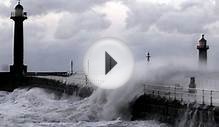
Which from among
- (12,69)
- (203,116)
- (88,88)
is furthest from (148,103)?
(12,69)

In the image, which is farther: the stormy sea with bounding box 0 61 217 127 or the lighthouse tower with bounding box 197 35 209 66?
the lighthouse tower with bounding box 197 35 209 66

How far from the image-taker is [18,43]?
133ft

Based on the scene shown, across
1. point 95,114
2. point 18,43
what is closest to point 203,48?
point 18,43

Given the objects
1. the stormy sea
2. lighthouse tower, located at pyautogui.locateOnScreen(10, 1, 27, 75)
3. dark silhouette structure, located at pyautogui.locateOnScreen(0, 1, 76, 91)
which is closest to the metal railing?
the stormy sea

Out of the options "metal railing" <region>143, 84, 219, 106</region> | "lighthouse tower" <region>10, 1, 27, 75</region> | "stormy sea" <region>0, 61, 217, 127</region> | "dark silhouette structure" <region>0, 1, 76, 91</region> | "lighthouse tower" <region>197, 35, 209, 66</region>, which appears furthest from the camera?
"lighthouse tower" <region>197, 35, 209, 66</region>

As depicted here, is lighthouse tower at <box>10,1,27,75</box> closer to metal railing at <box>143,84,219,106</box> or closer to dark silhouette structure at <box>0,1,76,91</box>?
dark silhouette structure at <box>0,1,76,91</box>

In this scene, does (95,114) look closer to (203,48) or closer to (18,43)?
(18,43)

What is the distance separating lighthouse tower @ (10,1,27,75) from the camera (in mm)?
40500

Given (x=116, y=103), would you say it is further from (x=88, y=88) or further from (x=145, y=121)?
(x=88, y=88)

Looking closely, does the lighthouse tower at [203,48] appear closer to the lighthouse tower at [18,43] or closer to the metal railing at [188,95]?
the lighthouse tower at [18,43]

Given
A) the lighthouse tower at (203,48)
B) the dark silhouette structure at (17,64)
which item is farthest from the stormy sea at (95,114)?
the lighthouse tower at (203,48)

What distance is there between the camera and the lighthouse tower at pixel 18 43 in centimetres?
4050

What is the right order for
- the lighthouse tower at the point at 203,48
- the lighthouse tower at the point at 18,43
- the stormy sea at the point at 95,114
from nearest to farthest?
the stormy sea at the point at 95,114 < the lighthouse tower at the point at 18,43 < the lighthouse tower at the point at 203,48

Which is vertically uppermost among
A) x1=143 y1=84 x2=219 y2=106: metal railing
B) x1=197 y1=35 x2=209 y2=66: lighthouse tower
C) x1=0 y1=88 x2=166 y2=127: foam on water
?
x1=197 y1=35 x2=209 y2=66: lighthouse tower
